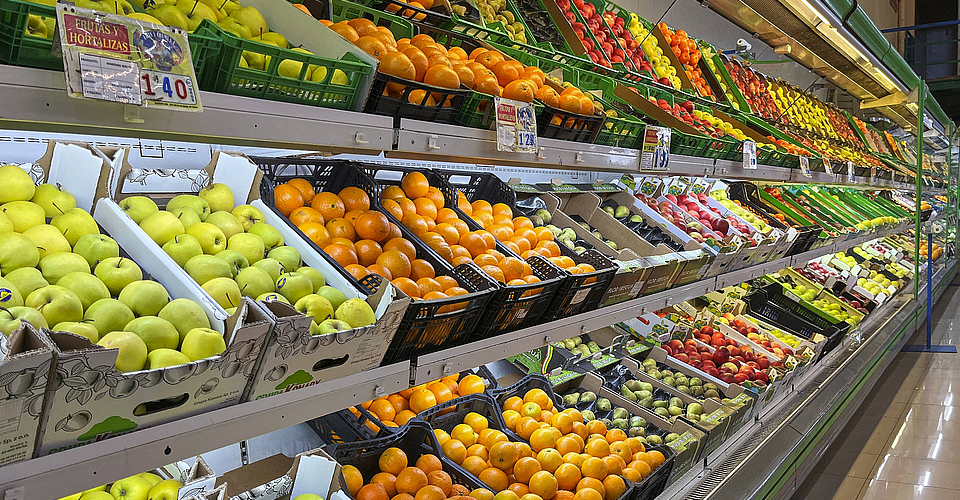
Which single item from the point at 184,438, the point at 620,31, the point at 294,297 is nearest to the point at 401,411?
the point at 294,297

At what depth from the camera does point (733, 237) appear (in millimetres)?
2908

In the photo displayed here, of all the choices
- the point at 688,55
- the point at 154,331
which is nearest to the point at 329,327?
the point at 154,331

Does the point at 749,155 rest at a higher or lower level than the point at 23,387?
higher

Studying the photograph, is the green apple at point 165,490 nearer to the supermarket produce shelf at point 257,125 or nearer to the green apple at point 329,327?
the green apple at point 329,327

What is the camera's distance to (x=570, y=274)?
1.80m

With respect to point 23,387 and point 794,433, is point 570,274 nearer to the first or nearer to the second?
point 23,387

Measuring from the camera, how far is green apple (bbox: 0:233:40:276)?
1.03 m

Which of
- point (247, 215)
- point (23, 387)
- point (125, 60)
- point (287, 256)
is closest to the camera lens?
point (23, 387)

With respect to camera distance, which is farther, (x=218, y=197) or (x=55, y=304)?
(x=218, y=197)

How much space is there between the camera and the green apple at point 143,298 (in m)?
1.06

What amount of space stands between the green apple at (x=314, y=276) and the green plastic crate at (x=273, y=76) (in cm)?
32

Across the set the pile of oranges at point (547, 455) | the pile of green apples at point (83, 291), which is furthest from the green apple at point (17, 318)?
the pile of oranges at point (547, 455)

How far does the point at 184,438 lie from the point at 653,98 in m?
2.53

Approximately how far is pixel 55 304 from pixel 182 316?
0.17m
